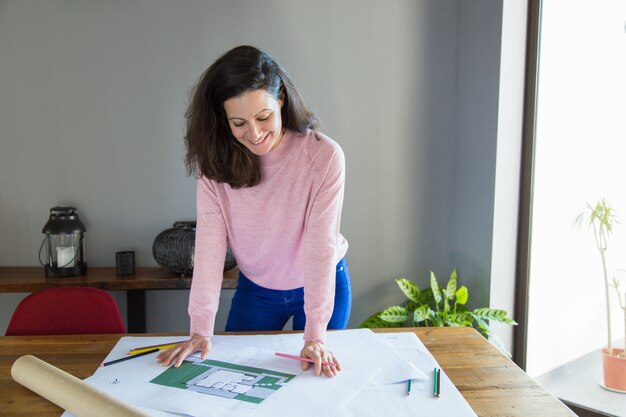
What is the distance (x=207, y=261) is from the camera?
4.85 feet

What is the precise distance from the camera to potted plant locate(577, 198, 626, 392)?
2.33 meters

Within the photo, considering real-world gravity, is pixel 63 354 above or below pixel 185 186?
below

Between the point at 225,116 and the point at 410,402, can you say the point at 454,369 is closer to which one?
the point at 410,402

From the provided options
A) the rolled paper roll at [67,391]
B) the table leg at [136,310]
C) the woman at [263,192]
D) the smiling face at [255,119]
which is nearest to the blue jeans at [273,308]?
the woman at [263,192]

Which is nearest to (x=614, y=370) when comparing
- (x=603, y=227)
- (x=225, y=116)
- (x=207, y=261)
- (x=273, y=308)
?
(x=603, y=227)

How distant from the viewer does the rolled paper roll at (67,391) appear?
96 centimetres

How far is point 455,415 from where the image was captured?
3.36ft

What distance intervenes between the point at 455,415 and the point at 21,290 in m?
1.93

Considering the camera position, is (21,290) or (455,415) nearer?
(455,415)

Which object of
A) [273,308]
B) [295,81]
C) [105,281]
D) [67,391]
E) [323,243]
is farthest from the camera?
[295,81]

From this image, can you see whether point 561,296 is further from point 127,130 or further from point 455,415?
point 127,130

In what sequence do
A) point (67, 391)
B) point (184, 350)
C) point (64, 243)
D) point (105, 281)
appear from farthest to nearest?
point (64, 243), point (105, 281), point (184, 350), point (67, 391)

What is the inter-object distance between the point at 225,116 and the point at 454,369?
83 centimetres

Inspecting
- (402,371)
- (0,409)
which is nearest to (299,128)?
(402,371)
